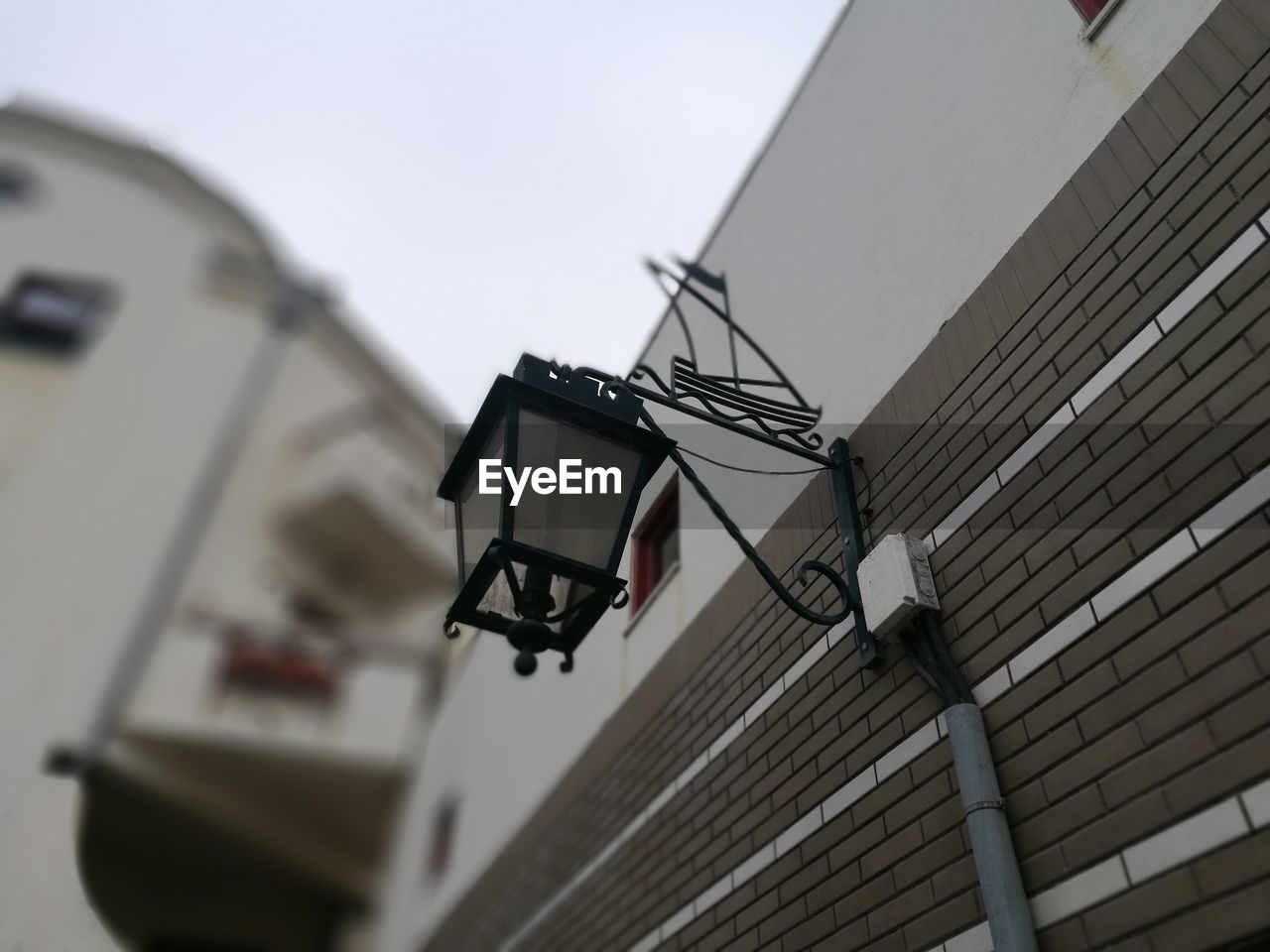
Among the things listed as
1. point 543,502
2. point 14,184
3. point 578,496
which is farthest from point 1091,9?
point 14,184

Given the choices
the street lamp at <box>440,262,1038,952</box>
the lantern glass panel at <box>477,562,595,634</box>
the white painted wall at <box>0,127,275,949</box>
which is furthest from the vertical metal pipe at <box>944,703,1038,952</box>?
the white painted wall at <box>0,127,275,949</box>

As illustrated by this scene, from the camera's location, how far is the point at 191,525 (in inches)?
490

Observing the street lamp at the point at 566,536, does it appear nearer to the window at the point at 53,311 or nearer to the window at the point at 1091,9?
the window at the point at 1091,9

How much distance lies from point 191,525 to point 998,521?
1139 cm

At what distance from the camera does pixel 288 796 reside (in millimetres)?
12820

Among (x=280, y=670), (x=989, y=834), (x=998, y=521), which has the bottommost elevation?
(x=989, y=834)

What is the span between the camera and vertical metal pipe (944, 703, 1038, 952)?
108 inches

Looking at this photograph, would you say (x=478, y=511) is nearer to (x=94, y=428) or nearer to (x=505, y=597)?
(x=505, y=597)

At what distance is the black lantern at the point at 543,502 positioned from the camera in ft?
10.8

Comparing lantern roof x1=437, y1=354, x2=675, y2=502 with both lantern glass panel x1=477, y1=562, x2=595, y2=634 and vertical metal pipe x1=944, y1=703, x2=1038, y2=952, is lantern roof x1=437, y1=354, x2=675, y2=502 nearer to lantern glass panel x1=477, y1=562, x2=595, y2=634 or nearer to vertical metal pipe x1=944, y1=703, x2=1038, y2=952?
lantern glass panel x1=477, y1=562, x2=595, y2=634

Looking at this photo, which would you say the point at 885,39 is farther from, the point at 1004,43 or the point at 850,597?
the point at 850,597

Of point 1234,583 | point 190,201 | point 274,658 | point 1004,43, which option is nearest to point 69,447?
point 274,658

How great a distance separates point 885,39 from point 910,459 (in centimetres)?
293

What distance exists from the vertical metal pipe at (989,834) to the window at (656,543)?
11.8 feet
